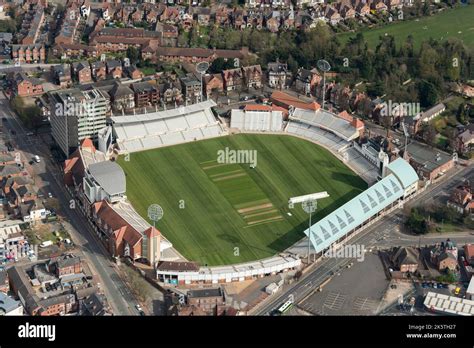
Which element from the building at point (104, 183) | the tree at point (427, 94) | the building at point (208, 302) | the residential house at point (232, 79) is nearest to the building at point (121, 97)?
the residential house at point (232, 79)

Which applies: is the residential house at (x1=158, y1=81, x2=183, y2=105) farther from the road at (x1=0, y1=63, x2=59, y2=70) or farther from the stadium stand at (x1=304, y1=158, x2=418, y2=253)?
the stadium stand at (x1=304, y1=158, x2=418, y2=253)

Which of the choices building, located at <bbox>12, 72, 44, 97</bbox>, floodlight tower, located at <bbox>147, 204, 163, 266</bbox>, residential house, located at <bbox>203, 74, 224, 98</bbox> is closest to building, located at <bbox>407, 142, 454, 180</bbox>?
residential house, located at <bbox>203, 74, 224, 98</bbox>

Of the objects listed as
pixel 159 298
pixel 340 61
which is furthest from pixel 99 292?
pixel 340 61

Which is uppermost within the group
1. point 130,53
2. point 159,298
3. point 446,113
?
point 130,53

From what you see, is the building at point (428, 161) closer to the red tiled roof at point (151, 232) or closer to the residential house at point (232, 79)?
the residential house at point (232, 79)

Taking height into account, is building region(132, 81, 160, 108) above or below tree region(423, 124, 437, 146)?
above

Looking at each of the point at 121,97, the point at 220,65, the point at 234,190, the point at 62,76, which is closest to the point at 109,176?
the point at 234,190
